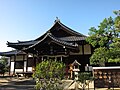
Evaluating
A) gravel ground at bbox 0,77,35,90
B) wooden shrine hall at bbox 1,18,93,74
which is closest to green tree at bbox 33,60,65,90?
gravel ground at bbox 0,77,35,90

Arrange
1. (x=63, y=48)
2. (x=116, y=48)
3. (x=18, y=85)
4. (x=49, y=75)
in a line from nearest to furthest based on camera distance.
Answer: (x=49, y=75)
(x=116, y=48)
(x=18, y=85)
(x=63, y=48)

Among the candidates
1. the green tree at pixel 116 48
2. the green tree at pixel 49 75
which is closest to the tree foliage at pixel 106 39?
the green tree at pixel 116 48

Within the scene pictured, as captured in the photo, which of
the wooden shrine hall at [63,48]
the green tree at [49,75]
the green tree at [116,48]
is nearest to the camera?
the green tree at [49,75]

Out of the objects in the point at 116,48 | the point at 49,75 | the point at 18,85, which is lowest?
the point at 18,85

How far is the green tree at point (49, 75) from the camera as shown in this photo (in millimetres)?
8711

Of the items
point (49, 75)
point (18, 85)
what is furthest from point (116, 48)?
point (18, 85)

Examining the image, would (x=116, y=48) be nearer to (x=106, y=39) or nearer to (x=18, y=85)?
(x=106, y=39)

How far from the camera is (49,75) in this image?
870cm

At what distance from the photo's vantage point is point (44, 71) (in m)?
8.71

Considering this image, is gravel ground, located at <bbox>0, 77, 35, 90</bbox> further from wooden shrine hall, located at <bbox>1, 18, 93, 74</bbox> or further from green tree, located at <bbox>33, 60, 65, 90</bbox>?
wooden shrine hall, located at <bbox>1, 18, 93, 74</bbox>

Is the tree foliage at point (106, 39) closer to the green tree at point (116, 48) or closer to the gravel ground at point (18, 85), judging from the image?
the green tree at point (116, 48)

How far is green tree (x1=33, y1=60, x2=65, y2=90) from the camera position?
871 centimetres

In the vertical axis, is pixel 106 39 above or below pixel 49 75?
above

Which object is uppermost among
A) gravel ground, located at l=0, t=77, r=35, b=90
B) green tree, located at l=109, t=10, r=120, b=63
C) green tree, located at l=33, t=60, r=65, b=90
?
green tree, located at l=109, t=10, r=120, b=63
